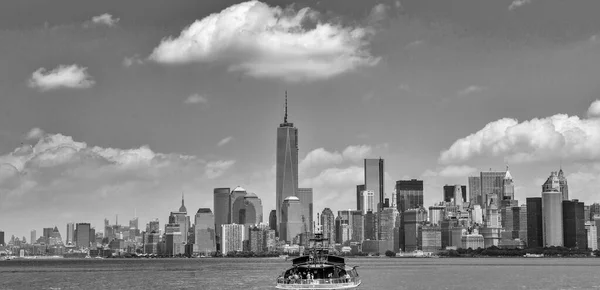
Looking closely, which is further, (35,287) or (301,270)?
(35,287)

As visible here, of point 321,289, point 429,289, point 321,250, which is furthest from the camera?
point 429,289

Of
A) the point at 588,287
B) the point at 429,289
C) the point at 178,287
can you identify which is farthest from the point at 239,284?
the point at 588,287

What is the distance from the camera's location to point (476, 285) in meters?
167

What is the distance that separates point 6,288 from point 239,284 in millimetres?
46308

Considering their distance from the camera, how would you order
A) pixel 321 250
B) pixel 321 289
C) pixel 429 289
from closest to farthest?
pixel 321 289
pixel 321 250
pixel 429 289

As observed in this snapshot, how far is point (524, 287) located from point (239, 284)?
177ft

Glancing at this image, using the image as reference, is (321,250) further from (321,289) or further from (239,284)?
(239,284)

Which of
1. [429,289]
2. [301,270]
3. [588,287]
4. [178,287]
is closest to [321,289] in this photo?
[301,270]

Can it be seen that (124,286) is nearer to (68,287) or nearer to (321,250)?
(68,287)

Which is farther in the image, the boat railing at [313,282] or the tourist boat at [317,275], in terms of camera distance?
the tourist boat at [317,275]

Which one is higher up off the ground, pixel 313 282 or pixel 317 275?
pixel 317 275

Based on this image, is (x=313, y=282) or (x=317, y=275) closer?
(x=313, y=282)

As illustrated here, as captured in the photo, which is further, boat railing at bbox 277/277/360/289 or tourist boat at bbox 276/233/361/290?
tourist boat at bbox 276/233/361/290

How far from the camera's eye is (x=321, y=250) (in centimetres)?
13475
